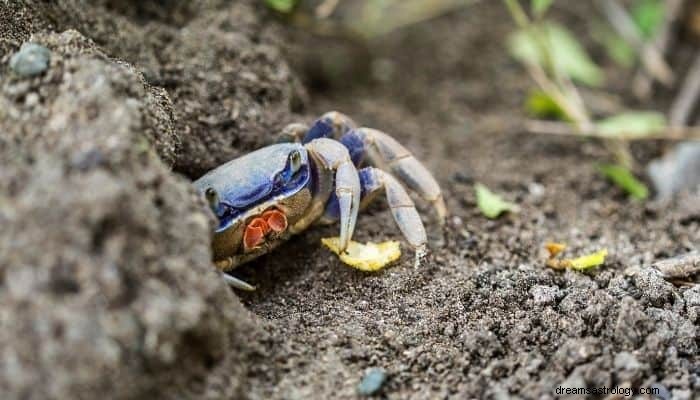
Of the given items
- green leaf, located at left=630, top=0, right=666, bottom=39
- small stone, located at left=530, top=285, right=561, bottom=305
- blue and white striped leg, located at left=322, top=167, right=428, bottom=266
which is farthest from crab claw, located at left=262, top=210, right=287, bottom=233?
green leaf, located at left=630, top=0, right=666, bottom=39

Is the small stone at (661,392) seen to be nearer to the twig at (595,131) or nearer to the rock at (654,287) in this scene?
the rock at (654,287)

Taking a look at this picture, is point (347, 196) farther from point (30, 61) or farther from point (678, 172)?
point (678, 172)

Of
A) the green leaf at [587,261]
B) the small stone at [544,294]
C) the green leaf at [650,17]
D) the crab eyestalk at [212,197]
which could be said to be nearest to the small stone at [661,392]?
the small stone at [544,294]

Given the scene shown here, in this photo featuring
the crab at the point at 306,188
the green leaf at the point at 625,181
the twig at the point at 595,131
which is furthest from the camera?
the twig at the point at 595,131

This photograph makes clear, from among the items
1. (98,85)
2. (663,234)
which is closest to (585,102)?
(663,234)

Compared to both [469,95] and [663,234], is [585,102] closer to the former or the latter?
[469,95]

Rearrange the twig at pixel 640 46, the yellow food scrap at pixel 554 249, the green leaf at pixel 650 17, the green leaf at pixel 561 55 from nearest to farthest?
1. the yellow food scrap at pixel 554 249
2. the green leaf at pixel 561 55
3. the twig at pixel 640 46
4. the green leaf at pixel 650 17
